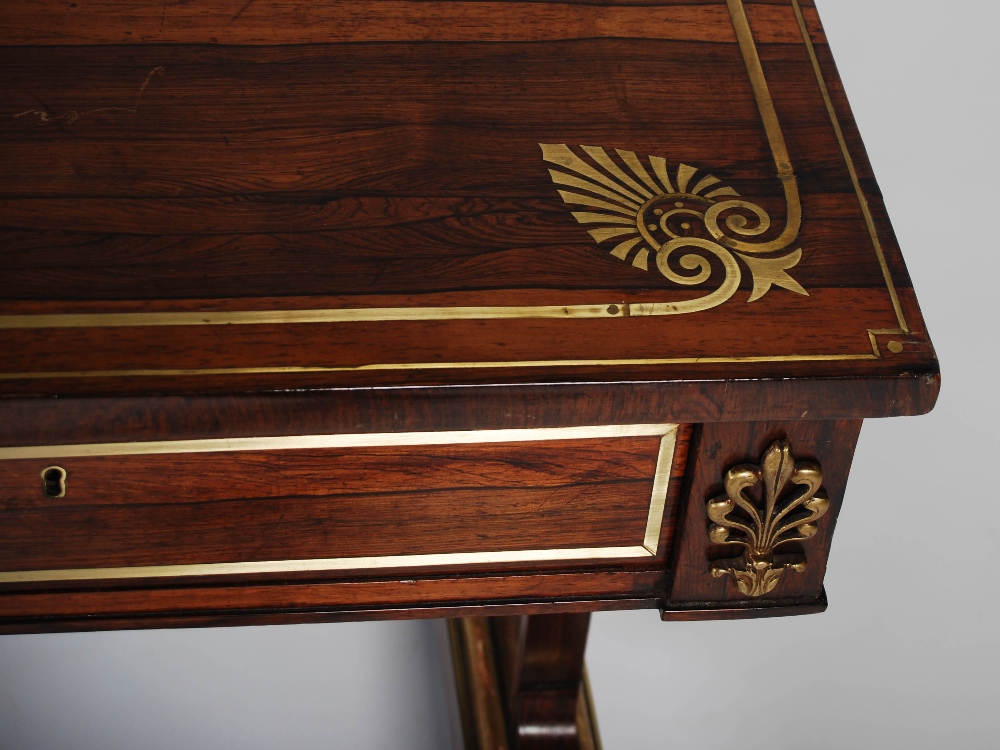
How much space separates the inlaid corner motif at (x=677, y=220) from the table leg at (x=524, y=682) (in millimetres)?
410

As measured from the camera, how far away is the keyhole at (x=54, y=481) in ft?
2.73

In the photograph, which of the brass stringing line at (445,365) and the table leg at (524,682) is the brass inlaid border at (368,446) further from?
the table leg at (524,682)

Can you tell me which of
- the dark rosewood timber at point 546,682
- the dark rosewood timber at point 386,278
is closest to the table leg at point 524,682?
the dark rosewood timber at point 546,682

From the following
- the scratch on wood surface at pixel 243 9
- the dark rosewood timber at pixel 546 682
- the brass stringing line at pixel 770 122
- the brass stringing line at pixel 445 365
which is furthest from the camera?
the dark rosewood timber at pixel 546 682

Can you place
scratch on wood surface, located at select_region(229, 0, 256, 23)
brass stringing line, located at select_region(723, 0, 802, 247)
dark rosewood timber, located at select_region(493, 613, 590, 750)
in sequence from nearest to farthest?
1. brass stringing line, located at select_region(723, 0, 802, 247)
2. scratch on wood surface, located at select_region(229, 0, 256, 23)
3. dark rosewood timber, located at select_region(493, 613, 590, 750)

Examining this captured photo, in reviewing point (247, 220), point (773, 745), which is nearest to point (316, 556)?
point (247, 220)

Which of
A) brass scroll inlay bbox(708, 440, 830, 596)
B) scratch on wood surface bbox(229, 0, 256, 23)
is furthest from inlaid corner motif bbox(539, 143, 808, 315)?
scratch on wood surface bbox(229, 0, 256, 23)

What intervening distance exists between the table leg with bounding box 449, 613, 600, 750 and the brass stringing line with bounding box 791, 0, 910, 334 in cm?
44

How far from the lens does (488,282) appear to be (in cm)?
87

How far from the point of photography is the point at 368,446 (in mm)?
842

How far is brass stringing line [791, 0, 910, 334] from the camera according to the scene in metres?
0.87

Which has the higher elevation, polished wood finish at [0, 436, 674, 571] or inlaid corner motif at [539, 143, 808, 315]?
inlaid corner motif at [539, 143, 808, 315]

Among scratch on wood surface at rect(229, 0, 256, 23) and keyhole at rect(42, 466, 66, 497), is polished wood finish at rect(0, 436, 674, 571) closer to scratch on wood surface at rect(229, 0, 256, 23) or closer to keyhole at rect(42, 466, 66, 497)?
keyhole at rect(42, 466, 66, 497)

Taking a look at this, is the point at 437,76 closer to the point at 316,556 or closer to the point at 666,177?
the point at 666,177
